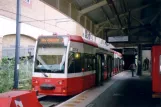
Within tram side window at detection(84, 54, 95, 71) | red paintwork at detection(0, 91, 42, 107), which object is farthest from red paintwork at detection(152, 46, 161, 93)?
red paintwork at detection(0, 91, 42, 107)

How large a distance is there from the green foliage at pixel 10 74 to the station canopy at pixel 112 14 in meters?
4.60

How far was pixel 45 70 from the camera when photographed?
43.6ft

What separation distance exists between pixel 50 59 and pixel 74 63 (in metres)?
1.22

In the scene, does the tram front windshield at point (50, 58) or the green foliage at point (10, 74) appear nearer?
the tram front windshield at point (50, 58)

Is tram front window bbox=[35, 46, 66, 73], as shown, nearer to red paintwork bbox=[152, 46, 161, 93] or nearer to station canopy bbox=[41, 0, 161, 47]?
station canopy bbox=[41, 0, 161, 47]

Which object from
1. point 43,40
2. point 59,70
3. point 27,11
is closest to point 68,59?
point 59,70

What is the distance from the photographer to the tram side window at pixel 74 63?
13175mm

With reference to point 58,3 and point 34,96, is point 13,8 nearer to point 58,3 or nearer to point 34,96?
point 58,3

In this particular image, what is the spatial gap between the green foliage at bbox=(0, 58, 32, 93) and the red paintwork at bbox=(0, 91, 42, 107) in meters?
7.32

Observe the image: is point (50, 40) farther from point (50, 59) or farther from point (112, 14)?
point (112, 14)

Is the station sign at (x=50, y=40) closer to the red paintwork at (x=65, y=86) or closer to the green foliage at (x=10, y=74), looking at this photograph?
the red paintwork at (x=65, y=86)

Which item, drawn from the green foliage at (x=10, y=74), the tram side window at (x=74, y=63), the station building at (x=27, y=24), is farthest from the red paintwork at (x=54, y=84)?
the station building at (x=27, y=24)

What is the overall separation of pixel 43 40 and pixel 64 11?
6.33ft

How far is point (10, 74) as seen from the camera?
15.3m
